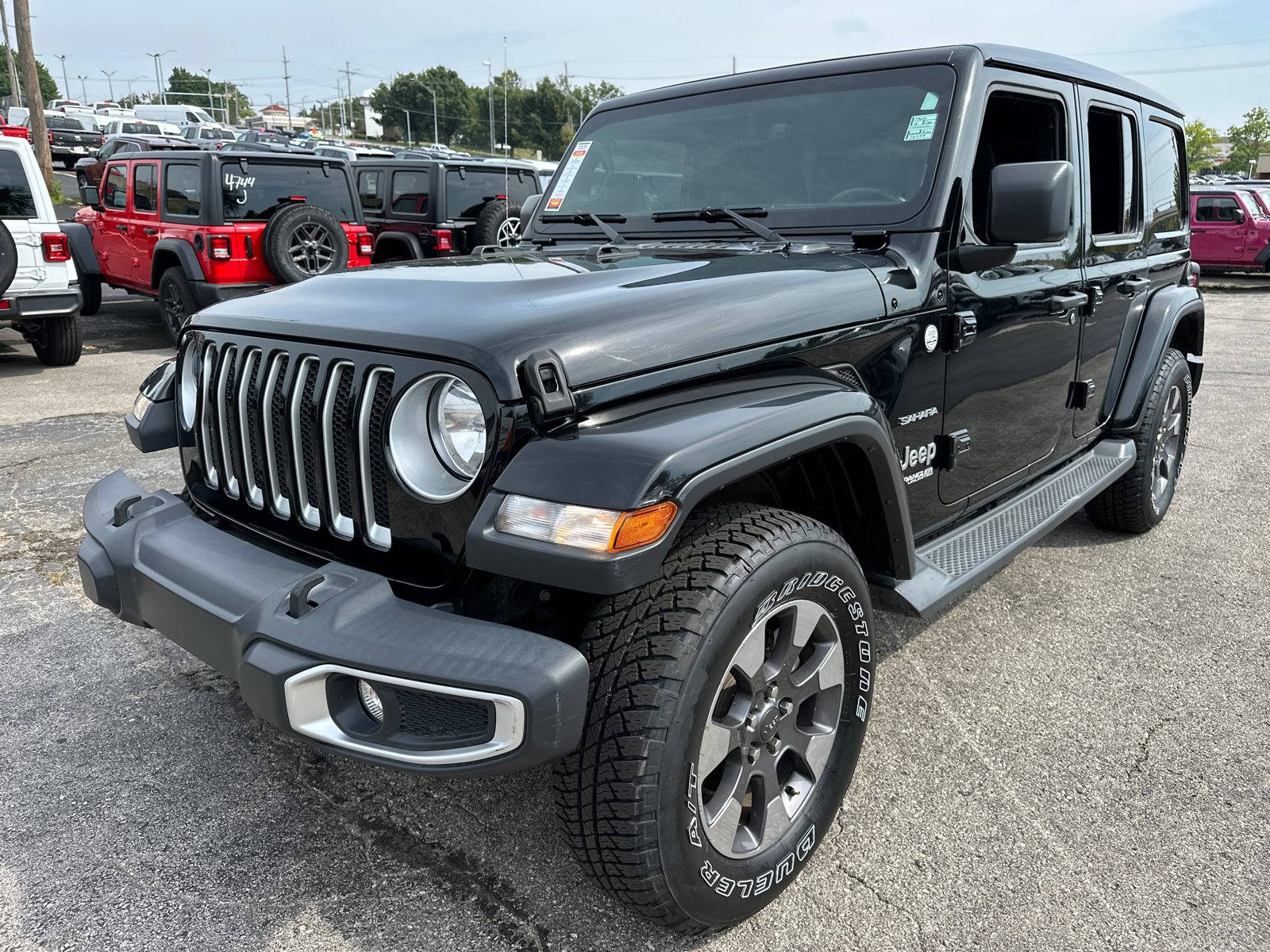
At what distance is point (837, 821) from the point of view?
2.46 metres

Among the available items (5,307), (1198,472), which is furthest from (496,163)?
(1198,472)

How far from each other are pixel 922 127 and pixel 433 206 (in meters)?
9.20

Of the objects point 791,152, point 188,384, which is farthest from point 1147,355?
point 188,384

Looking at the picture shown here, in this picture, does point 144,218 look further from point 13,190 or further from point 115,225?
point 13,190

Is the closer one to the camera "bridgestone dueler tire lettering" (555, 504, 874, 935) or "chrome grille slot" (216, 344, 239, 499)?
"bridgestone dueler tire lettering" (555, 504, 874, 935)

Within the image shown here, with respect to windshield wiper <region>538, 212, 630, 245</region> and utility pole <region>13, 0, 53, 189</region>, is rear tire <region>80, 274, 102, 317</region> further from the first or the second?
utility pole <region>13, 0, 53, 189</region>

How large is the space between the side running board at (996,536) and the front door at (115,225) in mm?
9474

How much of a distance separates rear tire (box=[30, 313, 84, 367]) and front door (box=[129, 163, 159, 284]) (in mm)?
1263

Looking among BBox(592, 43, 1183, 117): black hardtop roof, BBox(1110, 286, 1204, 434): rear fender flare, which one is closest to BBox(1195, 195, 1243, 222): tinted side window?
BBox(1110, 286, 1204, 434): rear fender flare

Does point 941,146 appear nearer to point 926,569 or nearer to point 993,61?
point 993,61

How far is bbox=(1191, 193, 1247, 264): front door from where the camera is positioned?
57.2 ft

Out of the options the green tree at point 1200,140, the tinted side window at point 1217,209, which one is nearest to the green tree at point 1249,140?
the green tree at point 1200,140

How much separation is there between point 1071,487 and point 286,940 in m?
2.96

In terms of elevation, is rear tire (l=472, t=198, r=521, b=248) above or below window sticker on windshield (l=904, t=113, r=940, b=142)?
below
